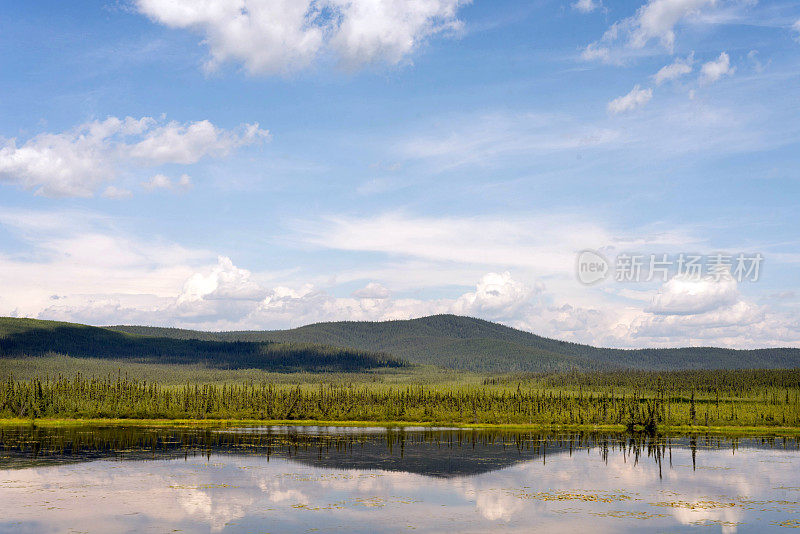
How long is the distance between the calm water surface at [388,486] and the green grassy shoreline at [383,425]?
1438 inches

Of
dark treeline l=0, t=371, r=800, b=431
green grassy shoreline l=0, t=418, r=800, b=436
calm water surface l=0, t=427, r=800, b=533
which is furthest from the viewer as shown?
dark treeline l=0, t=371, r=800, b=431

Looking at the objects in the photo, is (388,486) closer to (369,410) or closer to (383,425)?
(383,425)

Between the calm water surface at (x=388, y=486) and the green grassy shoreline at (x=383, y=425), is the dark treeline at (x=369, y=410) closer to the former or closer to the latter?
the green grassy shoreline at (x=383, y=425)

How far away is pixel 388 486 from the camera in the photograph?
63.8 m

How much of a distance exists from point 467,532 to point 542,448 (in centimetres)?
5726

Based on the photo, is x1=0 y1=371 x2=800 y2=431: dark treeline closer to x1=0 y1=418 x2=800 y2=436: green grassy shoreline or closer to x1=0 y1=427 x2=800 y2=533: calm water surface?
x1=0 y1=418 x2=800 y2=436: green grassy shoreline

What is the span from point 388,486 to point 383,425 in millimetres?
92526

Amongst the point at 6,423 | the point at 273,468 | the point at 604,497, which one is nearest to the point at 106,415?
the point at 6,423

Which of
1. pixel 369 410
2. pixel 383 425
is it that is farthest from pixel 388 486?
pixel 369 410

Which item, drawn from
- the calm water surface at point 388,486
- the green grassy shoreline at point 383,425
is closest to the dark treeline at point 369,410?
the green grassy shoreline at point 383,425

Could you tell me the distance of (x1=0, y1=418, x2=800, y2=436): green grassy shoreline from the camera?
475 feet

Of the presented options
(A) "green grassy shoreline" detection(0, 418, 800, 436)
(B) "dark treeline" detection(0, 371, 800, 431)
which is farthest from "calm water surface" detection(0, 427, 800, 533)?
(B) "dark treeline" detection(0, 371, 800, 431)

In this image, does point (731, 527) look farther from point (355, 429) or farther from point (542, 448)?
point (355, 429)

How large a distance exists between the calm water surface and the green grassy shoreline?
36520 mm
